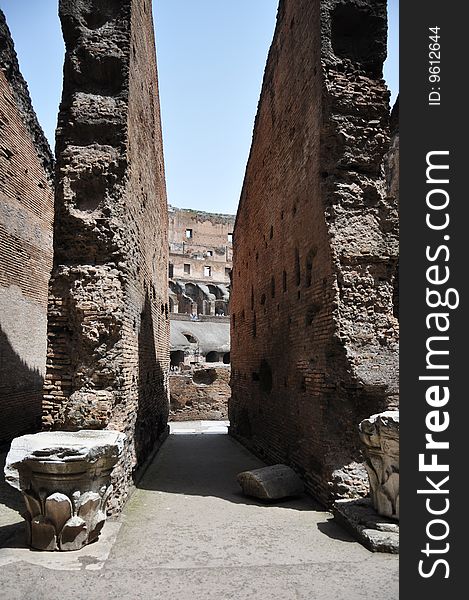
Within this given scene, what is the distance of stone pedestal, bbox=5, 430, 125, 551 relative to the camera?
5051mm

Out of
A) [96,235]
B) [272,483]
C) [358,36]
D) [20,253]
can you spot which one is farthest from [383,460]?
[20,253]

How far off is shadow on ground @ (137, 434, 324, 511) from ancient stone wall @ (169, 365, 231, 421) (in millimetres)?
6916

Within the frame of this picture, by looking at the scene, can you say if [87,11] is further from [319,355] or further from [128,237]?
[319,355]

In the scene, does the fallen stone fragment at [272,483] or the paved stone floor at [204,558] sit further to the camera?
the fallen stone fragment at [272,483]

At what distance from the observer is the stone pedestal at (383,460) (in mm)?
5445

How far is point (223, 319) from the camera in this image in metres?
42.7

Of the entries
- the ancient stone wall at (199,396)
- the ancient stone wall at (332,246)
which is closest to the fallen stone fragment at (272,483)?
the ancient stone wall at (332,246)

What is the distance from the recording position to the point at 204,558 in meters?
5.04

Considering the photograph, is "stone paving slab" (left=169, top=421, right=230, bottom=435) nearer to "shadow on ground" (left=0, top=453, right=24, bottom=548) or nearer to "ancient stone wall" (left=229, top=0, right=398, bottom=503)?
"ancient stone wall" (left=229, top=0, right=398, bottom=503)

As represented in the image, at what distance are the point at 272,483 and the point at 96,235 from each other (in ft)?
14.1

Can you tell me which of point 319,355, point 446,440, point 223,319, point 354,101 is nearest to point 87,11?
point 354,101

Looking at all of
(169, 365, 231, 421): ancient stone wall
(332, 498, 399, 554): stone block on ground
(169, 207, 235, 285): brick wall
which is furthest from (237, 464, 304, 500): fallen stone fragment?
(169, 207, 235, 285): brick wall

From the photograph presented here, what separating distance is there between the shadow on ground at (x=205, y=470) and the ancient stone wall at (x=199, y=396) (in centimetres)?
692

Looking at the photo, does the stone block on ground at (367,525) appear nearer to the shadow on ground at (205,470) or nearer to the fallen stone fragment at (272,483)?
the shadow on ground at (205,470)
